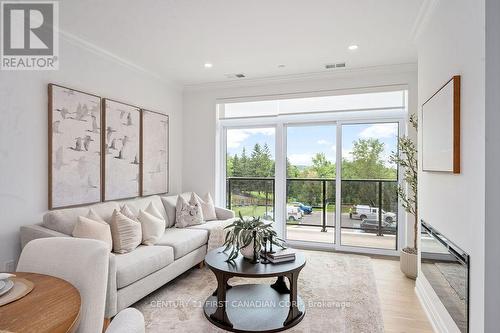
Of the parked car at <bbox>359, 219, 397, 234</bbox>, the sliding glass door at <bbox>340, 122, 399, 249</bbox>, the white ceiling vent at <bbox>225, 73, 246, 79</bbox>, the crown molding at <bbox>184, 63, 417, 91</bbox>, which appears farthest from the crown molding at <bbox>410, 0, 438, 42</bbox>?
the parked car at <bbox>359, 219, 397, 234</bbox>

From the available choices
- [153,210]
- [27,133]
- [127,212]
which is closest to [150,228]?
[127,212]

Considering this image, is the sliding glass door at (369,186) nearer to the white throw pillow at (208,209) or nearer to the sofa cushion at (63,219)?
the white throw pillow at (208,209)

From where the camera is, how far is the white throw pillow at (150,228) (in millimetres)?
3267

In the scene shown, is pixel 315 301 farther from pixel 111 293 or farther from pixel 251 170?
pixel 251 170

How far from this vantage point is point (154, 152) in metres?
4.49

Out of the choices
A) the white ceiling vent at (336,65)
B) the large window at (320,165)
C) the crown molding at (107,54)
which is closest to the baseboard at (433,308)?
the large window at (320,165)

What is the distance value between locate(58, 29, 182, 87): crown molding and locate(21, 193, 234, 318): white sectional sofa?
1782 mm

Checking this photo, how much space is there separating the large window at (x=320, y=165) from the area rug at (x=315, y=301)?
851 millimetres

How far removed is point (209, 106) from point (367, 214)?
3.13 meters

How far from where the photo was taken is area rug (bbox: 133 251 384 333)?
243 cm

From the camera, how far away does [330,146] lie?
471 cm

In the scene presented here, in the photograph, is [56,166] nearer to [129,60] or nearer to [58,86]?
[58,86]
